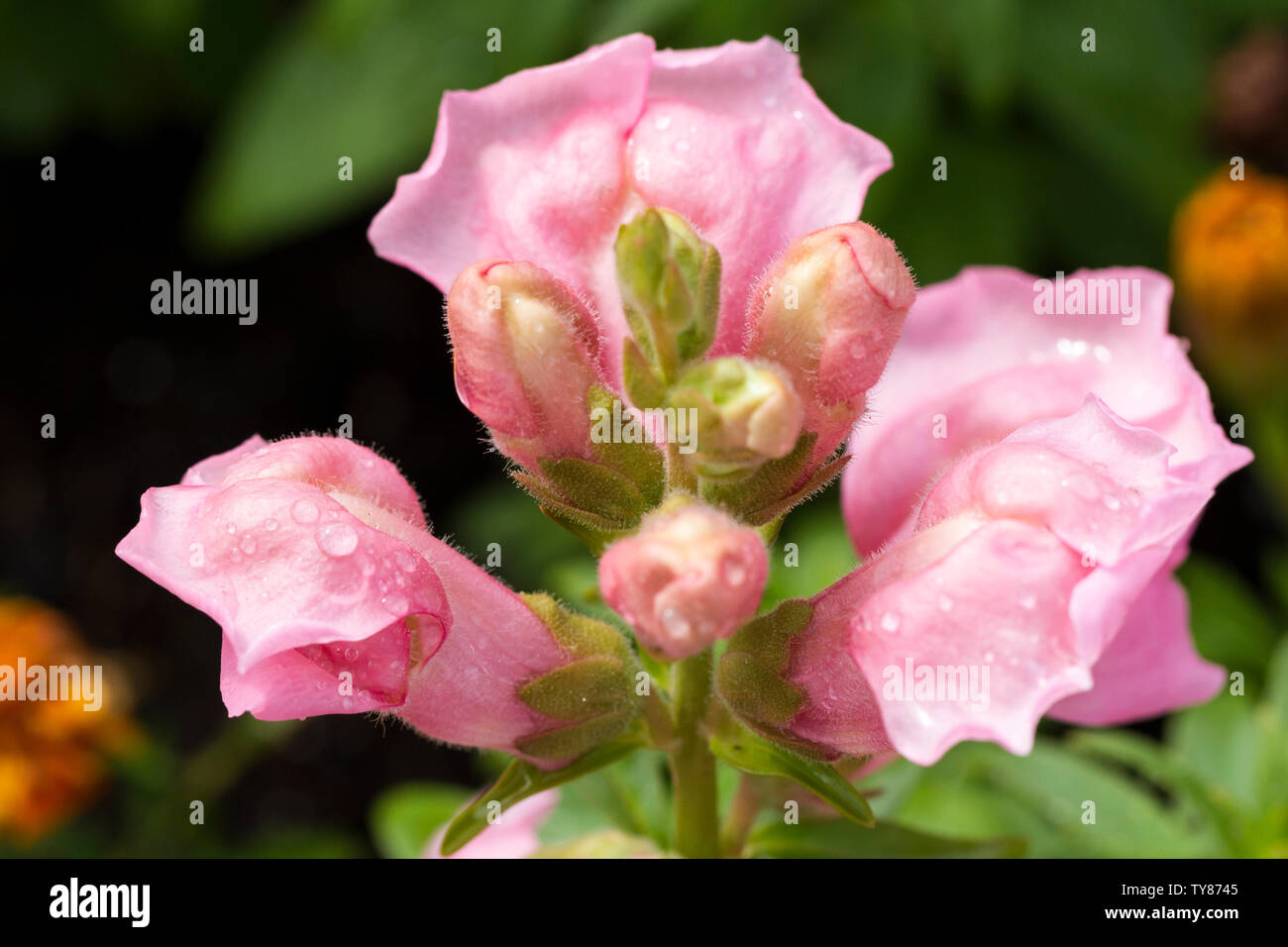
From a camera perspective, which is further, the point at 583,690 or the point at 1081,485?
the point at 583,690

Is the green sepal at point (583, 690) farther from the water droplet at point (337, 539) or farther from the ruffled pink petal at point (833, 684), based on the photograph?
the water droplet at point (337, 539)

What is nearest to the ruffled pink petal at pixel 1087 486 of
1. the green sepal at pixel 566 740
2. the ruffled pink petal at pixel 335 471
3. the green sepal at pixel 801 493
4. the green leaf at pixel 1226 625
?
the green sepal at pixel 801 493

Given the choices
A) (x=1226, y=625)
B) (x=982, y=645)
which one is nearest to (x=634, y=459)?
(x=982, y=645)

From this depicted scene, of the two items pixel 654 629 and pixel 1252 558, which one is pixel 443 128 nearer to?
pixel 654 629

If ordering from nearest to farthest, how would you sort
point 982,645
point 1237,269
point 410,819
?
point 982,645 < point 410,819 < point 1237,269

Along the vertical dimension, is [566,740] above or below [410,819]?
above

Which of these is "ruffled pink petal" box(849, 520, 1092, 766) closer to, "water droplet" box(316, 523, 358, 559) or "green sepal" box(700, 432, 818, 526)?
"green sepal" box(700, 432, 818, 526)

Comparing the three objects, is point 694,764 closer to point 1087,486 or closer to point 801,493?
point 801,493

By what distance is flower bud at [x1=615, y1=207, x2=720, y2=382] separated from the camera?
3.65ft

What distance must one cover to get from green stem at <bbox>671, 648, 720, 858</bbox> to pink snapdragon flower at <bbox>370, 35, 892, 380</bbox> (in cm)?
30

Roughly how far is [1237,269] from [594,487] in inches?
88.1

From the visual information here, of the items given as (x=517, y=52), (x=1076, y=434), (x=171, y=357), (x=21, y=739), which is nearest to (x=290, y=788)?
(x=21, y=739)

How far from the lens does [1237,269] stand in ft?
9.71

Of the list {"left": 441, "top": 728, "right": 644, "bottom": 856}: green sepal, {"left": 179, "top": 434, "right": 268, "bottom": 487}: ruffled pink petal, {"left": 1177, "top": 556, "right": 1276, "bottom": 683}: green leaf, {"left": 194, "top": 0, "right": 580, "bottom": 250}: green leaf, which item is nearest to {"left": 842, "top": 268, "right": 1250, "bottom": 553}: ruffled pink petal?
{"left": 441, "top": 728, "right": 644, "bottom": 856}: green sepal
